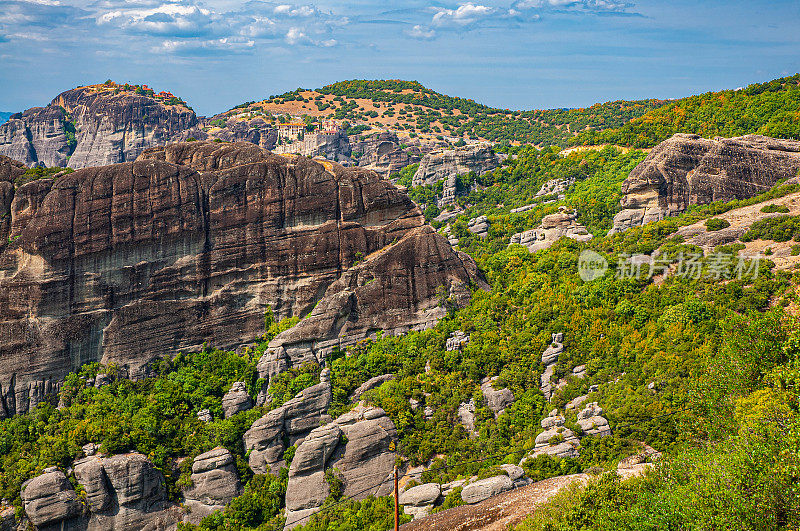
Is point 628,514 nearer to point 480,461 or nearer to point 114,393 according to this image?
point 480,461

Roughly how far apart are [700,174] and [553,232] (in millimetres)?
15874

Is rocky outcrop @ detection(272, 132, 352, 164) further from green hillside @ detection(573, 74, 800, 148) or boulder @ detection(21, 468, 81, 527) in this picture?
boulder @ detection(21, 468, 81, 527)

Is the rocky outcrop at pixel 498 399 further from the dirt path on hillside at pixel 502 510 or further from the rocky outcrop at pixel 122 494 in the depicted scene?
the rocky outcrop at pixel 122 494

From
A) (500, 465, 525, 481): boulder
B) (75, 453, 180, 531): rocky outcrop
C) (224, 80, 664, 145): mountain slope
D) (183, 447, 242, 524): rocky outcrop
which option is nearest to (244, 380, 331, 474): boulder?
(183, 447, 242, 524): rocky outcrop

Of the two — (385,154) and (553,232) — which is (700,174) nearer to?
(553,232)

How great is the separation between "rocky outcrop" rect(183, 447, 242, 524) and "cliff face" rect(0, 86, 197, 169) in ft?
383

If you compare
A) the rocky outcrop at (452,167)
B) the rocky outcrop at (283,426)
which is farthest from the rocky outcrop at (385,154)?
the rocky outcrop at (283,426)

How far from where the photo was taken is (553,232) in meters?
73.5

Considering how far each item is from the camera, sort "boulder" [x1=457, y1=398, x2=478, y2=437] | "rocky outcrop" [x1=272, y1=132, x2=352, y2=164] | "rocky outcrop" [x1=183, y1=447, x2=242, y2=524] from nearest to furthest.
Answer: "rocky outcrop" [x1=183, y1=447, x2=242, y2=524] → "boulder" [x1=457, y1=398, x2=478, y2=437] → "rocky outcrop" [x1=272, y1=132, x2=352, y2=164]

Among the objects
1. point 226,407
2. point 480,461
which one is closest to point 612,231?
point 480,461

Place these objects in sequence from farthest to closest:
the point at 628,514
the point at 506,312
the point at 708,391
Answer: the point at 506,312
the point at 708,391
the point at 628,514

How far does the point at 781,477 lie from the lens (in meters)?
23.8

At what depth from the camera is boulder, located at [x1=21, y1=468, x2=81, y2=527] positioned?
44.6 m

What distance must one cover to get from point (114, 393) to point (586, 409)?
36.5 meters
